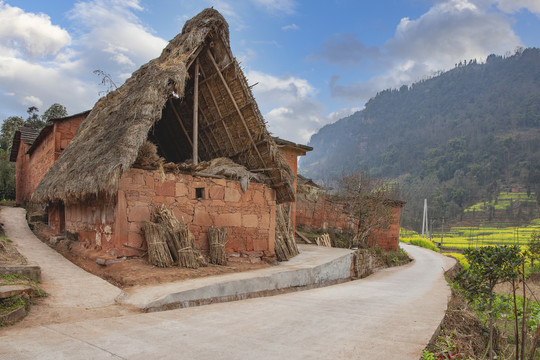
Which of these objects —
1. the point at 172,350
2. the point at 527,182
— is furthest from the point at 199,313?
the point at 527,182

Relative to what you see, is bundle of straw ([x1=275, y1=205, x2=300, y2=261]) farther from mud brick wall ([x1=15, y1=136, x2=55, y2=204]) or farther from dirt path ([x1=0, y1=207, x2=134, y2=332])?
mud brick wall ([x1=15, y1=136, x2=55, y2=204])

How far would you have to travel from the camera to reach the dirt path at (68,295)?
159 inches

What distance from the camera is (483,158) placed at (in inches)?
2945

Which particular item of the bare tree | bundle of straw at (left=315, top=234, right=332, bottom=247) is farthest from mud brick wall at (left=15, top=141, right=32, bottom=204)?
the bare tree

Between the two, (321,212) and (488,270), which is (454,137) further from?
(488,270)

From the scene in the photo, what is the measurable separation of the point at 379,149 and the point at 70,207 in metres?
121

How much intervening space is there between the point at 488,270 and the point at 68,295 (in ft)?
18.7

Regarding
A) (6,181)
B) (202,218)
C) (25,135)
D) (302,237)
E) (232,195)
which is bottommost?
(302,237)

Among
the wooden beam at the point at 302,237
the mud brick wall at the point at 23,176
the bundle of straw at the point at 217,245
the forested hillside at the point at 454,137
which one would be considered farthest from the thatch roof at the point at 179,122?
the forested hillside at the point at 454,137

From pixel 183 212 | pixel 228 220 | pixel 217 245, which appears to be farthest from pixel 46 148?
pixel 217 245

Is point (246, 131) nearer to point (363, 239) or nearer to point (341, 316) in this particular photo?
point (341, 316)

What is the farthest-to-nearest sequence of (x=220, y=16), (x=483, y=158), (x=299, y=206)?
(x=483, y=158) → (x=299, y=206) → (x=220, y=16)

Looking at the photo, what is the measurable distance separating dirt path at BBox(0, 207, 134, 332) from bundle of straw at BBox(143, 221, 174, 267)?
0.93m

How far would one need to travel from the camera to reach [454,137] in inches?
3679
